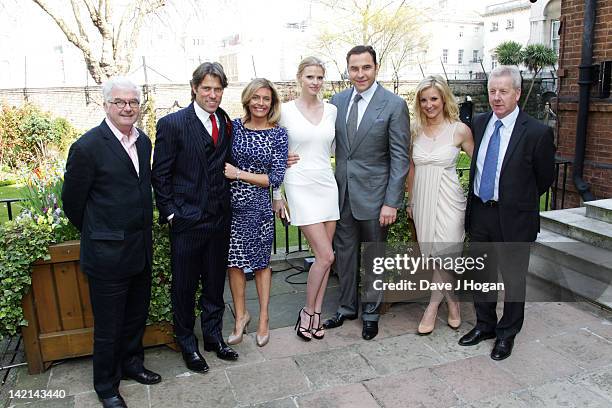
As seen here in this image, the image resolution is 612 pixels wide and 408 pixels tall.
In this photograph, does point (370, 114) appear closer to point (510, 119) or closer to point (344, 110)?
point (344, 110)

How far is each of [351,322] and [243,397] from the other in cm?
130

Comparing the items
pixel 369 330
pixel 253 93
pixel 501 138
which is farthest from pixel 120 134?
pixel 501 138

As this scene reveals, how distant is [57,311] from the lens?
3.35 metres

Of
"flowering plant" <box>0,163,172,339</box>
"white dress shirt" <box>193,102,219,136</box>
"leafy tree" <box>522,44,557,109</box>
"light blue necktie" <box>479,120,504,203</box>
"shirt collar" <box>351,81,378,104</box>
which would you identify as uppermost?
"leafy tree" <box>522,44,557,109</box>

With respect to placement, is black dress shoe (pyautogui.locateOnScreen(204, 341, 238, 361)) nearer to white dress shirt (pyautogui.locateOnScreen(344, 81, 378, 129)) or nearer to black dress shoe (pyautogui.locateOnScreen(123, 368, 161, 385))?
black dress shoe (pyautogui.locateOnScreen(123, 368, 161, 385))

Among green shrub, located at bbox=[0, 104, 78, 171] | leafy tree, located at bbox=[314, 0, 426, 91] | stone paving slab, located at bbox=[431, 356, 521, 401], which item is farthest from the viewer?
leafy tree, located at bbox=[314, 0, 426, 91]

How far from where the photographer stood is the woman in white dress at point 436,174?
3.60 m

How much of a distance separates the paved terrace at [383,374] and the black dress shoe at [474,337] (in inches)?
1.9

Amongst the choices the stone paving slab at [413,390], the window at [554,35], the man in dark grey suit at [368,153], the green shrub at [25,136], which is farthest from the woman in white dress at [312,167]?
the window at [554,35]

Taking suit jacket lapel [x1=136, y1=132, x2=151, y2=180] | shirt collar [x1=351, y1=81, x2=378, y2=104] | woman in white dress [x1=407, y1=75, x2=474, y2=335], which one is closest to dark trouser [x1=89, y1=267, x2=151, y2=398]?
suit jacket lapel [x1=136, y1=132, x2=151, y2=180]

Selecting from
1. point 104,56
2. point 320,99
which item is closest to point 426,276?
point 320,99

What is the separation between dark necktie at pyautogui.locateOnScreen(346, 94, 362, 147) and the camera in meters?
3.66

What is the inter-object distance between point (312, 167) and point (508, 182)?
52.4 inches

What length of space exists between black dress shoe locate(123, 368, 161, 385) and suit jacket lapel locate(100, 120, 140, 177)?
4.50ft
